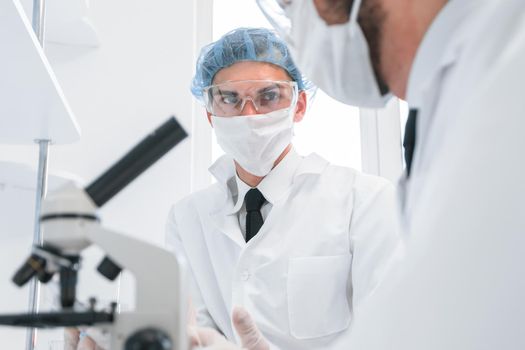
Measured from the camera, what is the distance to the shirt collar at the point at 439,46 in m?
0.65

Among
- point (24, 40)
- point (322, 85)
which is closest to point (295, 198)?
point (322, 85)

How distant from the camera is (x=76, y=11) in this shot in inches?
78.0

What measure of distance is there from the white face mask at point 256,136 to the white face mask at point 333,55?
2.02 feet

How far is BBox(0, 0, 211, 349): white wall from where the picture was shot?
83.6 inches

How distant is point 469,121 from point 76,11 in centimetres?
179

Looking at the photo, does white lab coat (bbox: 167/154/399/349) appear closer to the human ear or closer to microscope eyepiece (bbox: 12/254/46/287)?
the human ear

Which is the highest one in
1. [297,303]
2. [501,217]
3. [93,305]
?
[501,217]

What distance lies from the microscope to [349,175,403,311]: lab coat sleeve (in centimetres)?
93

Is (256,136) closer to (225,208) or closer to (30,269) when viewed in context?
(225,208)

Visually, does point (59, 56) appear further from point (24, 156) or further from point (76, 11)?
point (24, 156)

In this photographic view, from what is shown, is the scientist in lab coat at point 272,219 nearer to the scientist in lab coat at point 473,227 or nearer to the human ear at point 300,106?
the human ear at point 300,106

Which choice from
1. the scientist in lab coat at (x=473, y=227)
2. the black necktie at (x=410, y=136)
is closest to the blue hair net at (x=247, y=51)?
the black necktie at (x=410, y=136)

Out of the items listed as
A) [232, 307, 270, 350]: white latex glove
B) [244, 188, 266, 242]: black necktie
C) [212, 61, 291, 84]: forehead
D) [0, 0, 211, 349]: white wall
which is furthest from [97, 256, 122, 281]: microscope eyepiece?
[0, 0, 211, 349]: white wall

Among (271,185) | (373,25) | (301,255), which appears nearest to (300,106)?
(271,185)
